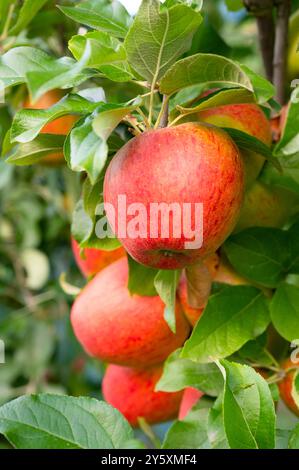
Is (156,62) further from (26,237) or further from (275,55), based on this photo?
(26,237)

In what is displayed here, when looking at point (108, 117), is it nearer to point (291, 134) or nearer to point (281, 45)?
point (291, 134)

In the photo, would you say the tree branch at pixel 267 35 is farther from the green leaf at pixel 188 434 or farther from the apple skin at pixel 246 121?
the green leaf at pixel 188 434

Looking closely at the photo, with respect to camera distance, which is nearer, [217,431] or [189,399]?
[217,431]

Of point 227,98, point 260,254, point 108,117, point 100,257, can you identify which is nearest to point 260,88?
point 227,98

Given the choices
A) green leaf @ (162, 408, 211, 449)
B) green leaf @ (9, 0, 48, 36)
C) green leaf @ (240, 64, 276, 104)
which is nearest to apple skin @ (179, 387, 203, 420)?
green leaf @ (162, 408, 211, 449)

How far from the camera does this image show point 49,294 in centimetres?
179

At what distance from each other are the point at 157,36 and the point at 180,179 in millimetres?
120

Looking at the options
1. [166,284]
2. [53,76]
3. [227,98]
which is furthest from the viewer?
[166,284]

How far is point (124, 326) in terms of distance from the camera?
897mm

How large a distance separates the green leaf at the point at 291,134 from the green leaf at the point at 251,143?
0.04ft

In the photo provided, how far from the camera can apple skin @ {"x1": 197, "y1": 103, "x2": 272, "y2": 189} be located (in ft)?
2.53

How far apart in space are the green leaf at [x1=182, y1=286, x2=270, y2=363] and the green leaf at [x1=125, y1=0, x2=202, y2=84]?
0.83 feet

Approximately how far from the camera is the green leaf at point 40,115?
62 centimetres

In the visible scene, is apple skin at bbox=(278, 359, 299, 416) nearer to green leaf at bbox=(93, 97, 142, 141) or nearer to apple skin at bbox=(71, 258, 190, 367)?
apple skin at bbox=(71, 258, 190, 367)
